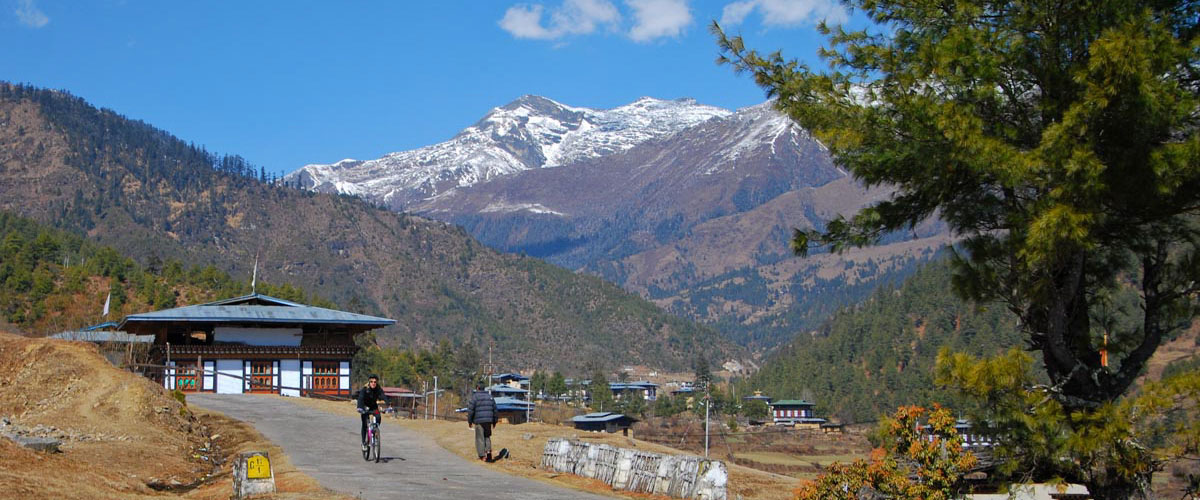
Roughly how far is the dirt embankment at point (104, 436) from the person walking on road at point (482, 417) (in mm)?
3547

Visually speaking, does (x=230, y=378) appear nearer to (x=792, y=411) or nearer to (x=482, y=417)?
(x=482, y=417)

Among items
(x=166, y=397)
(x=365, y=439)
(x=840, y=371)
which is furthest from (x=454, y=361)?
(x=365, y=439)

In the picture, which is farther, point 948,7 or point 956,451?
point 948,7

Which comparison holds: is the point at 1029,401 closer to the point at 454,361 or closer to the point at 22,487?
the point at 22,487

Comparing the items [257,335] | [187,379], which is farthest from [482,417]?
[257,335]

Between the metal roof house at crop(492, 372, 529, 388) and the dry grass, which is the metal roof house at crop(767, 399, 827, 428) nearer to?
the metal roof house at crop(492, 372, 529, 388)

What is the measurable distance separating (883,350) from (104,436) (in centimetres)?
14600

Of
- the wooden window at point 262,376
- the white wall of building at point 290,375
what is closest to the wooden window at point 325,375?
the white wall of building at point 290,375

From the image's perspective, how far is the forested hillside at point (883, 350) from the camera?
13300 centimetres

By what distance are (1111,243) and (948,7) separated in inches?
130

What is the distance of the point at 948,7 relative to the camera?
13148 mm

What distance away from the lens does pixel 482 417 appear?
822 inches

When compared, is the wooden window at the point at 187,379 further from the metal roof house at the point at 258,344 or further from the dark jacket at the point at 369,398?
the dark jacket at the point at 369,398

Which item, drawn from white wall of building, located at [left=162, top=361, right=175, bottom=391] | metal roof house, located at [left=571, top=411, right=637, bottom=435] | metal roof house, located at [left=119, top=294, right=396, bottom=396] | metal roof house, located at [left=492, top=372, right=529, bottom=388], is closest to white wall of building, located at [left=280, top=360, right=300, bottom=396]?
metal roof house, located at [left=119, top=294, right=396, bottom=396]
